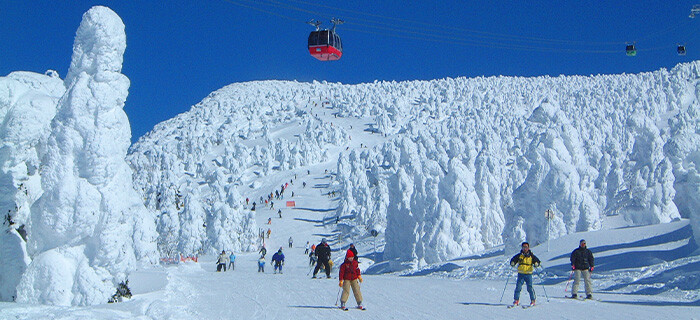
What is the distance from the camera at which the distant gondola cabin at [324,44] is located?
2061 cm

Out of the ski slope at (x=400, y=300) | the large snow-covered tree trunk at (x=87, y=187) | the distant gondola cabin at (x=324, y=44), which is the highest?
the distant gondola cabin at (x=324, y=44)

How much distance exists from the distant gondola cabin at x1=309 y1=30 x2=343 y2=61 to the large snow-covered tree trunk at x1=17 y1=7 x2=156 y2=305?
298 inches

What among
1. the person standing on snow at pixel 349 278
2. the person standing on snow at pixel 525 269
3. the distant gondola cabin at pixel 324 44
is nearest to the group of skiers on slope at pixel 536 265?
the person standing on snow at pixel 525 269

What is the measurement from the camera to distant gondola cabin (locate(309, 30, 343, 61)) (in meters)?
20.6

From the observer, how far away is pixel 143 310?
12.2 m

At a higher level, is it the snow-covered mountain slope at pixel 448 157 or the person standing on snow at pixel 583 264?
the snow-covered mountain slope at pixel 448 157

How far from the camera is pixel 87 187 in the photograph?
43.9 ft

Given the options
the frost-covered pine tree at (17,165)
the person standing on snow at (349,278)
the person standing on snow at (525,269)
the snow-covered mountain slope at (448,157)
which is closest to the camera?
the person standing on snow at (525,269)

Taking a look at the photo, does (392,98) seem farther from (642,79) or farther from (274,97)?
(642,79)

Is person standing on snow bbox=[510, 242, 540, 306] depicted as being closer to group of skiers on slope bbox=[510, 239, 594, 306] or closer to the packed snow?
group of skiers on slope bbox=[510, 239, 594, 306]

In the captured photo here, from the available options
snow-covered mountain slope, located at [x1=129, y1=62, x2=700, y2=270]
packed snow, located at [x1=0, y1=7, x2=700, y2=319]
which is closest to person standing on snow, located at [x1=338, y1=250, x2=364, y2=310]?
packed snow, located at [x1=0, y1=7, x2=700, y2=319]

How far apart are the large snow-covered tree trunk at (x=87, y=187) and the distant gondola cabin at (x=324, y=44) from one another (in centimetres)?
758

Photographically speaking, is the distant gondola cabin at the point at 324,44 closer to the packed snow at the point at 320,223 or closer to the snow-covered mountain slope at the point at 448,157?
the packed snow at the point at 320,223

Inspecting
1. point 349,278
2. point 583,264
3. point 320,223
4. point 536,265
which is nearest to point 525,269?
point 536,265
